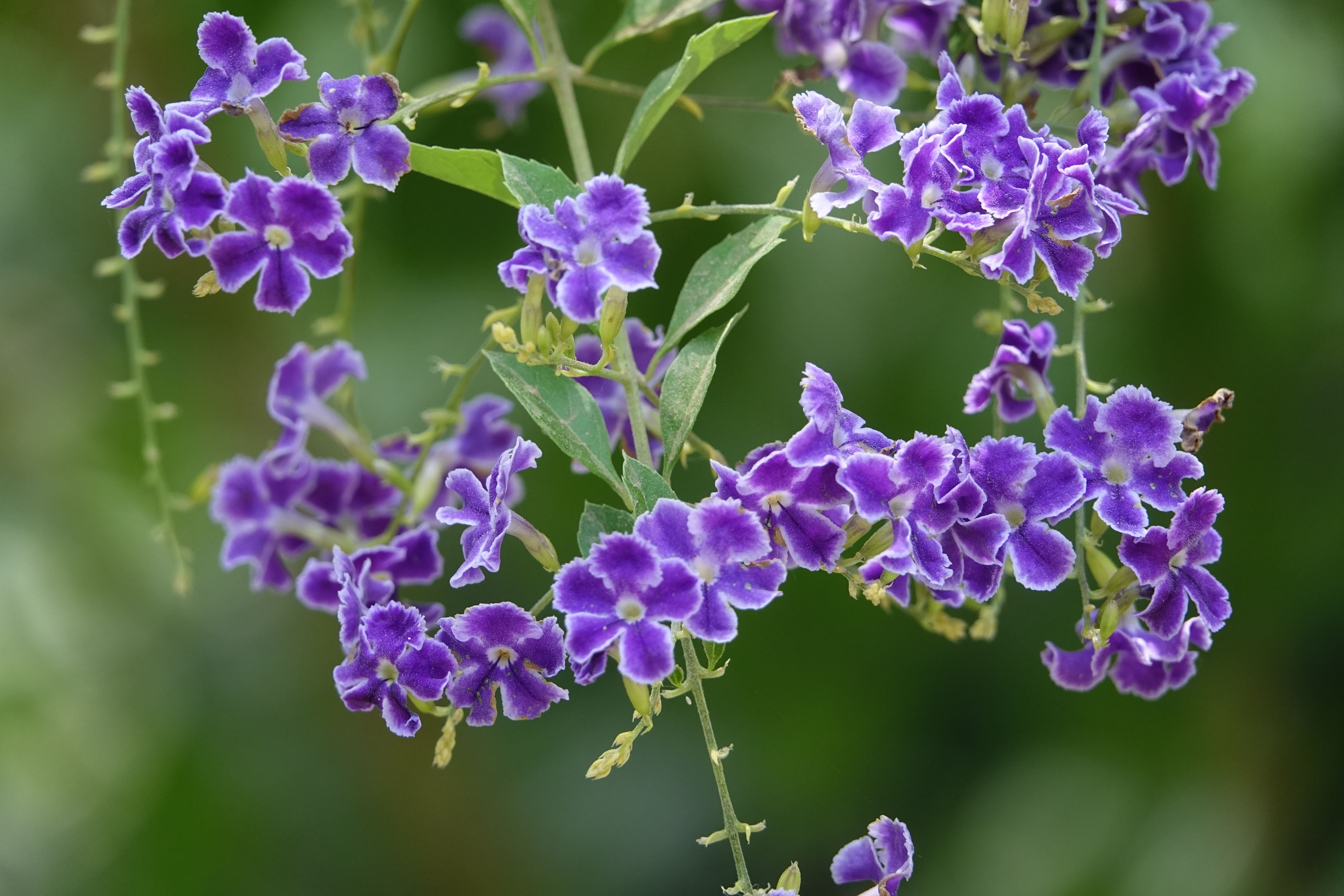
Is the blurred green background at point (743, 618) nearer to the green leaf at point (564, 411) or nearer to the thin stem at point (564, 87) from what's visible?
the thin stem at point (564, 87)

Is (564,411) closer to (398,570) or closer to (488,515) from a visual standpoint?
(488,515)

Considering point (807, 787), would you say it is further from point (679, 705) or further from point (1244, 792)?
point (1244, 792)

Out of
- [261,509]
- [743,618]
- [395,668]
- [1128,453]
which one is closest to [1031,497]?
[1128,453]

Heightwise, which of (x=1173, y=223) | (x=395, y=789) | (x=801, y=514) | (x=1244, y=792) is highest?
(x=801, y=514)

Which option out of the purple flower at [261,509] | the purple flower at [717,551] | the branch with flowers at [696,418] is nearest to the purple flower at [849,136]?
the branch with flowers at [696,418]

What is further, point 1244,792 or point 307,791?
point 307,791

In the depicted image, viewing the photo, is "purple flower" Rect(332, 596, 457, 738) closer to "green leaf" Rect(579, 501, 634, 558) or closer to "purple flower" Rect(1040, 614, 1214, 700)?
Result: "green leaf" Rect(579, 501, 634, 558)

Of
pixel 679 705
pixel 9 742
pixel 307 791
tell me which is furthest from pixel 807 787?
pixel 9 742
